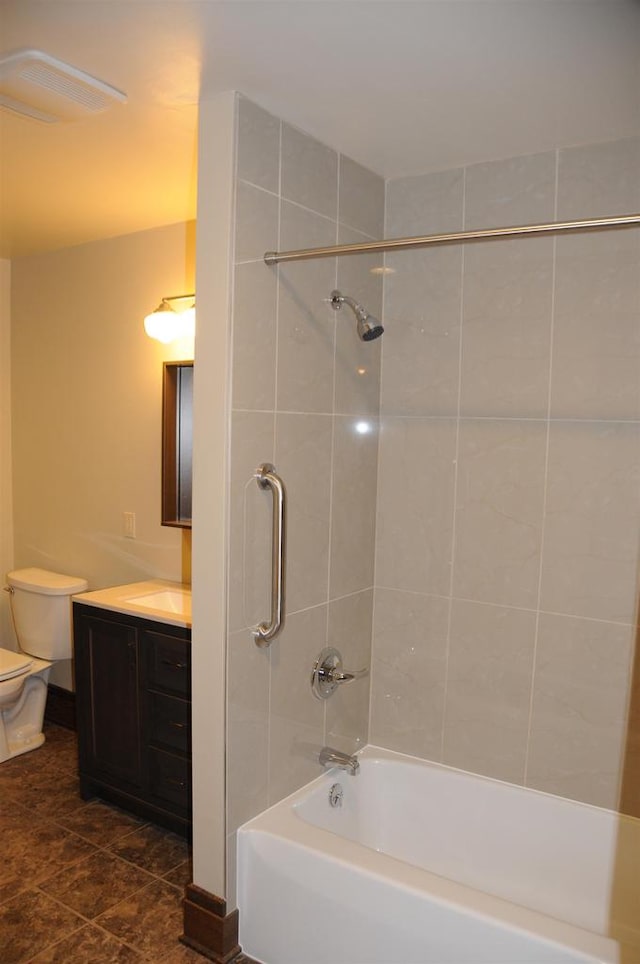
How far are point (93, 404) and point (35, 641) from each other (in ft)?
3.92

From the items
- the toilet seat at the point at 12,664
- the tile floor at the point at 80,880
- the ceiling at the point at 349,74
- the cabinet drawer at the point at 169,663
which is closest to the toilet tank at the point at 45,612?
the toilet seat at the point at 12,664

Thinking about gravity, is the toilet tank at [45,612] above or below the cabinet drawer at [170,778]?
above

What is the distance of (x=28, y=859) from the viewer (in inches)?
103

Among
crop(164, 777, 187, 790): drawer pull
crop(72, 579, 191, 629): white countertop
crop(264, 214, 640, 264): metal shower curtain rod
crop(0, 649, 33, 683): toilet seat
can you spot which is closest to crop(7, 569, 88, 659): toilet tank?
crop(0, 649, 33, 683): toilet seat

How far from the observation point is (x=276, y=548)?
83.2 inches

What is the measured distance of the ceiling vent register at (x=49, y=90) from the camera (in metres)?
1.79

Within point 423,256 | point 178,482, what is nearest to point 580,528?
point 423,256

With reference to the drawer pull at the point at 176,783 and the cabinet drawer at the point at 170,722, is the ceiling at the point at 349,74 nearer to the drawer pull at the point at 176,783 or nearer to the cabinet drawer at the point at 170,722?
the cabinet drawer at the point at 170,722

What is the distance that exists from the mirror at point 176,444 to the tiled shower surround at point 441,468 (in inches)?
38.8

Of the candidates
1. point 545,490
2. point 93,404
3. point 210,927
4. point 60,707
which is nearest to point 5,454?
point 93,404

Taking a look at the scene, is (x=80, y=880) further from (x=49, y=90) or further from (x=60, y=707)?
(x=49, y=90)

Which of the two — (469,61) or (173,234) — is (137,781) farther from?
(469,61)

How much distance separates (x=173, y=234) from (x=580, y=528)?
2131 mm

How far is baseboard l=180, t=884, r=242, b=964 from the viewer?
6.90 feet
